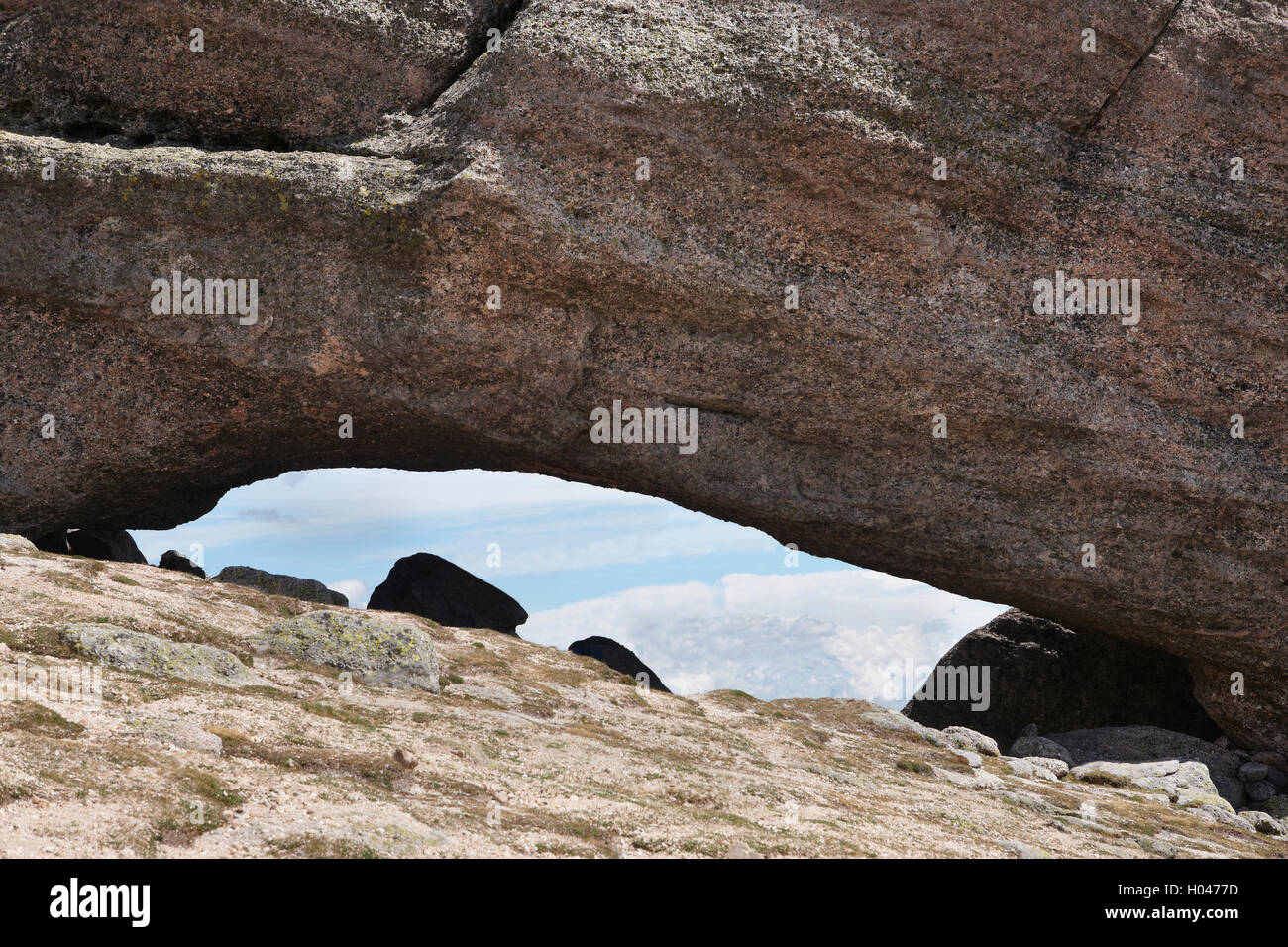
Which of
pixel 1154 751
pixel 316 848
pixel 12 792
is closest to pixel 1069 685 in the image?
pixel 1154 751

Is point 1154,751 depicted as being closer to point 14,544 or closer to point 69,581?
point 69,581

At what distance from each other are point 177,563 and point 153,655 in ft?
66.1

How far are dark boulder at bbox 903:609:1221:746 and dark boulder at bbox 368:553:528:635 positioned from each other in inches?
740

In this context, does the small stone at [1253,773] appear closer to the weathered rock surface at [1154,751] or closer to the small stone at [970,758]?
the weathered rock surface at [1154,751]

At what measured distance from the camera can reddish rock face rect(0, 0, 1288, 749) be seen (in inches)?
1194

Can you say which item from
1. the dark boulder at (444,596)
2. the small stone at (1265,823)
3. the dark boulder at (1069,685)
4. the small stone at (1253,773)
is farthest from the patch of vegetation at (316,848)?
the dark boulder at (1069,685)

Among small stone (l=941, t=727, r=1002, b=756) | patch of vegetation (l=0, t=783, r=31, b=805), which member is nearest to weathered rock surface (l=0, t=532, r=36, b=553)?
patch of vegetation (l=0, t=783, r=31, b=805)

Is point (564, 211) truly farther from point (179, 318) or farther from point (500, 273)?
point (179, 318)

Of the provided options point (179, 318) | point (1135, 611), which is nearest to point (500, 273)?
point (179, 318)

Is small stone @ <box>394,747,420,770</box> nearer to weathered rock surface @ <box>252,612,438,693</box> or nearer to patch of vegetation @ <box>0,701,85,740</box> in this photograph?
patch of vegetation @ <box>0,701,85,740</box>

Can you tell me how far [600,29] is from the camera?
30406mm

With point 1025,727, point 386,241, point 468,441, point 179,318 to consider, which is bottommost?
point 1025,727

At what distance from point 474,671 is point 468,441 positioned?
8.78 meters

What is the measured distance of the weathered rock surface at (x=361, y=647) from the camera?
25484 mm
